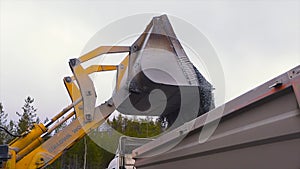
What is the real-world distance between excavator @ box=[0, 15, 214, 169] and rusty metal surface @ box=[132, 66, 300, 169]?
58.6 inches

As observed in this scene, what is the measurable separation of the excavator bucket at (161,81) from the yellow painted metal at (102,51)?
13cm

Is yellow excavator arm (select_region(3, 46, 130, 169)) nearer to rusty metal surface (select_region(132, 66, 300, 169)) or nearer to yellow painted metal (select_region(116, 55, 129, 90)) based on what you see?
yellow painted metal (select_region(116, 55, 129, 90))

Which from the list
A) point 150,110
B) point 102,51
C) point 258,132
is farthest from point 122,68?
point 258,132

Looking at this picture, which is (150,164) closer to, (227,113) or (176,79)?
(176,79)

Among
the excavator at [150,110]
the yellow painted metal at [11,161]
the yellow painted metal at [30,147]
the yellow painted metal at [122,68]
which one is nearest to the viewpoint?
the excavator at [150,110]

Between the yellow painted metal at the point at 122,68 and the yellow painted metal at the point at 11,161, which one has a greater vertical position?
the yellow painted metal at the point at 122,68

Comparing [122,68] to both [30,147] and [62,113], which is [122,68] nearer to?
[62,113]

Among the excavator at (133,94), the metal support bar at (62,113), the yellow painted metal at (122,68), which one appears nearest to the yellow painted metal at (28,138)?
the excavator at (133,94)

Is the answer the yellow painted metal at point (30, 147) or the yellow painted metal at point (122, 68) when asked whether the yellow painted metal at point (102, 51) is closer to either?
the yellow painted metal at point (122, 68)

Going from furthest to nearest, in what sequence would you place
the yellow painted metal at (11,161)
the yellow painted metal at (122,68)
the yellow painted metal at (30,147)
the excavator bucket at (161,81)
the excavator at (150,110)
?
the yellow painted metal at (122,68)
the yellow painted metal at (30,147)
the yellow painted metal at (11,161)
the excavator bucket at (161,81)
the excavator at (150,110)

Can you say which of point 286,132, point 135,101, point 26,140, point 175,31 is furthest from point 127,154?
point 286,132

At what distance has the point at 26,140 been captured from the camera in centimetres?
437

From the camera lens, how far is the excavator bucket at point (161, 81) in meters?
3.89

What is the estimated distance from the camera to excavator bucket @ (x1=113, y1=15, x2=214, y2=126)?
12.8ft
